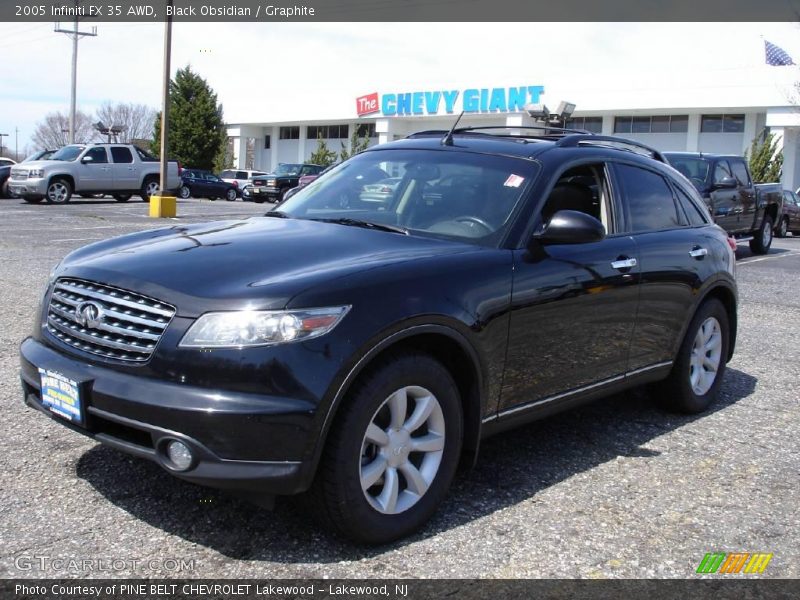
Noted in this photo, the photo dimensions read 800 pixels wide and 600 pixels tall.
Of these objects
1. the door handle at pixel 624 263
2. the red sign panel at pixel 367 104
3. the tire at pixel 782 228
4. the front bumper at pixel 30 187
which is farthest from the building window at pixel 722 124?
the door handle at pixel 624 263

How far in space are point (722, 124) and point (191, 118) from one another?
33038 mm

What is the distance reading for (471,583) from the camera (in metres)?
3.18

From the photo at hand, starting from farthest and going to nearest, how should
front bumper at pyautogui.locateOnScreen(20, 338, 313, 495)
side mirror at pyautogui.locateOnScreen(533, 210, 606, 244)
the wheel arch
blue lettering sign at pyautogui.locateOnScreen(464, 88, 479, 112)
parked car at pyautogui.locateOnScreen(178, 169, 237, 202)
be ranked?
blue lettering sign at pyautogui.locateOnScreen(464, 88, 479, 112), parked car at pyautogui.locateOnScreen(178, 169, 237, 202), side mirror at pyautogui.locateOnScreen(533, 210, 606, 244), the wheel arch, front bumper at pyautogui.locateOnScreen(20, 338, 313, 495)

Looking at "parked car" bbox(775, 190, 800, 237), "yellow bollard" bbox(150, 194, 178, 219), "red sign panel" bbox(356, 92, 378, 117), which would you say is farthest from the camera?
"red sign panel" bbox(356, 92, 378, 117)

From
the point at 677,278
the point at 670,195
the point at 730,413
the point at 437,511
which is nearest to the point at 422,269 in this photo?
the point at 437,511

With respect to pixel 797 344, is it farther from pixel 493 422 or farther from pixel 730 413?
pixel 493 422

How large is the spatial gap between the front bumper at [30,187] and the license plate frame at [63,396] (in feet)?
74.5

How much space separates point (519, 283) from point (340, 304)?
3.58 ft

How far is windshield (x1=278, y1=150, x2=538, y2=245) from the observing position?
4.25 meters

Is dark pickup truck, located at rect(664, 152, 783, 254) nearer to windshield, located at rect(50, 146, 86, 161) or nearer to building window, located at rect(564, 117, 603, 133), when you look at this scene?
windshield, located at rect(50, 146, 86, 161)

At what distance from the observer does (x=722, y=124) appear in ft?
142

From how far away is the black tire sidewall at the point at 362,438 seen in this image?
126 inches

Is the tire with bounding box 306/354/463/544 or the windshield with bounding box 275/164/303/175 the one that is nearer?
the tire with bounding box 306/354/463/544

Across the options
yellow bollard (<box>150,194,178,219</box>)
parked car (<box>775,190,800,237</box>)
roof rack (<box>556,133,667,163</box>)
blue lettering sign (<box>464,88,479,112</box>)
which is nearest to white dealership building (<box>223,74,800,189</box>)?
blue lettering sign (<box>464,88,479,112</box>)
